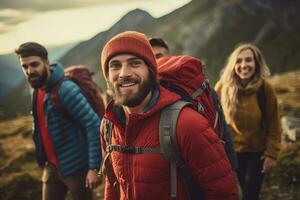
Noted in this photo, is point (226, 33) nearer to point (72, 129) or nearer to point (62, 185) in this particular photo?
point (62, 185)

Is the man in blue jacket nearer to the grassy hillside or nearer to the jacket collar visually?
the jacket collar

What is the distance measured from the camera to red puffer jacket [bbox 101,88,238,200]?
11.6ft

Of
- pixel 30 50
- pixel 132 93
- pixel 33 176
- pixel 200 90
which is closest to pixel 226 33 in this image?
pixel 33 176

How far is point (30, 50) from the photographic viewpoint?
6.18 m

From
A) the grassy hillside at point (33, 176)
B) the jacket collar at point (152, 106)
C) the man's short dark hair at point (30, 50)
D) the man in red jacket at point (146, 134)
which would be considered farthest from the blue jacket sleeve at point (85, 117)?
the grassy hillside at point (33, 176)

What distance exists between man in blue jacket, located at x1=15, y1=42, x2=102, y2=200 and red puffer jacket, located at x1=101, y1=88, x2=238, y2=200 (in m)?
2.12

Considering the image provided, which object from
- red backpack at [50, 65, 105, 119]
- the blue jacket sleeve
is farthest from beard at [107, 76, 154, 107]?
red backpack at [50, 65, 105, 119]

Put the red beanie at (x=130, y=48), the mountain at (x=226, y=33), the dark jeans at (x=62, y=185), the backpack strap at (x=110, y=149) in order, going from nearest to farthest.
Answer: the backpack strap at (x=110, y=149) < the red beanie at (x=130, y=48) < the dark jeans at (x=62, y=185) < the mountain at (x=226, y=33)

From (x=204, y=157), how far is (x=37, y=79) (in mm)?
3430

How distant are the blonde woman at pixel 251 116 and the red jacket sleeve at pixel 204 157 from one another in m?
3.26

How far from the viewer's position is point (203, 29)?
601 feet

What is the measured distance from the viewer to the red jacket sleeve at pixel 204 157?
3.50 m

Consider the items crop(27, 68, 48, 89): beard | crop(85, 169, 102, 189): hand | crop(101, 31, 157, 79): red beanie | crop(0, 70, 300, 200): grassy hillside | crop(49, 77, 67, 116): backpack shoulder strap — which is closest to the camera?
crop(101, 31, 157, 79): red beanie

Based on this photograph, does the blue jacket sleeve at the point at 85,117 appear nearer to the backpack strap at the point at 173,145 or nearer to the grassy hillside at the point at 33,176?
the backpack strap at the point at 173,145
